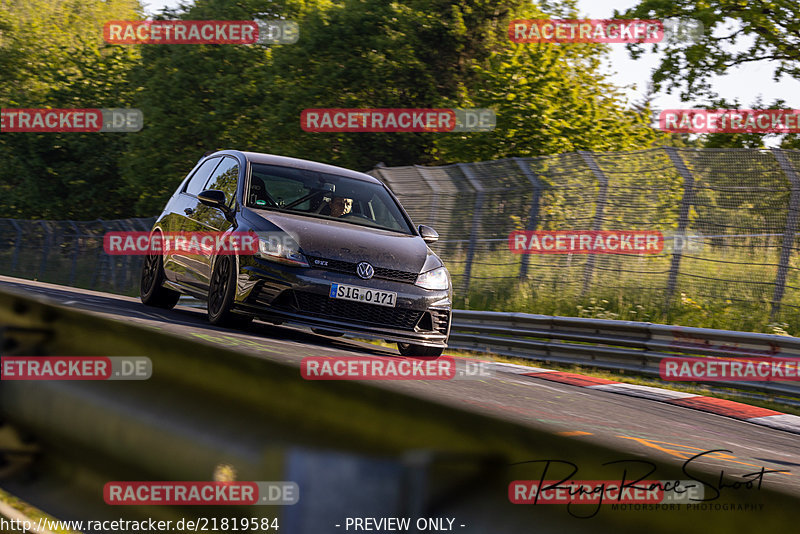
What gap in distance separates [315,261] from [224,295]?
73cm

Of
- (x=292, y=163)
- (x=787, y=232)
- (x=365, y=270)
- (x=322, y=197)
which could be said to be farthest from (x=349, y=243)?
(x=787, y=232)

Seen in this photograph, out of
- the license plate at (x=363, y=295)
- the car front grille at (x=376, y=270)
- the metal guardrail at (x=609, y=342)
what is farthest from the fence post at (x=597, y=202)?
the license plate at (x=363, y=295)

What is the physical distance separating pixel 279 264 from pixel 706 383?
234 inches

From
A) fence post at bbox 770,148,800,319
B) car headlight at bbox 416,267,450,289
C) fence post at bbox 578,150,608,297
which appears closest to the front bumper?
car headlight at bbox 416,267,450,289

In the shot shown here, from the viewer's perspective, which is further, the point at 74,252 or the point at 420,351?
the point at 74,252

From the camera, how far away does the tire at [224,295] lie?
21.6ft

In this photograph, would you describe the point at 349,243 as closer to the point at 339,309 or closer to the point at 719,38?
the point at 339,309

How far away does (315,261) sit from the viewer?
6461mm

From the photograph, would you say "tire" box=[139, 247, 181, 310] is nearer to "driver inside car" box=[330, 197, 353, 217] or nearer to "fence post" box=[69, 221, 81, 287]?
"driver inside car" box=[330, 197, 353, 217]

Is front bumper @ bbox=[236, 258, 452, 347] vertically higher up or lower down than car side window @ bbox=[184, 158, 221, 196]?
lower down

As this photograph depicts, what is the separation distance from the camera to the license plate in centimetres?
644

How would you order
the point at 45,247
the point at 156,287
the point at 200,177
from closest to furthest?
the point at 156,287, the point at 200,177, the point at 45,247

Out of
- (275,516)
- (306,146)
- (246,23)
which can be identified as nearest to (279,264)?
(275,516)

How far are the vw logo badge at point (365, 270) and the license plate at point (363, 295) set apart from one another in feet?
0.28
